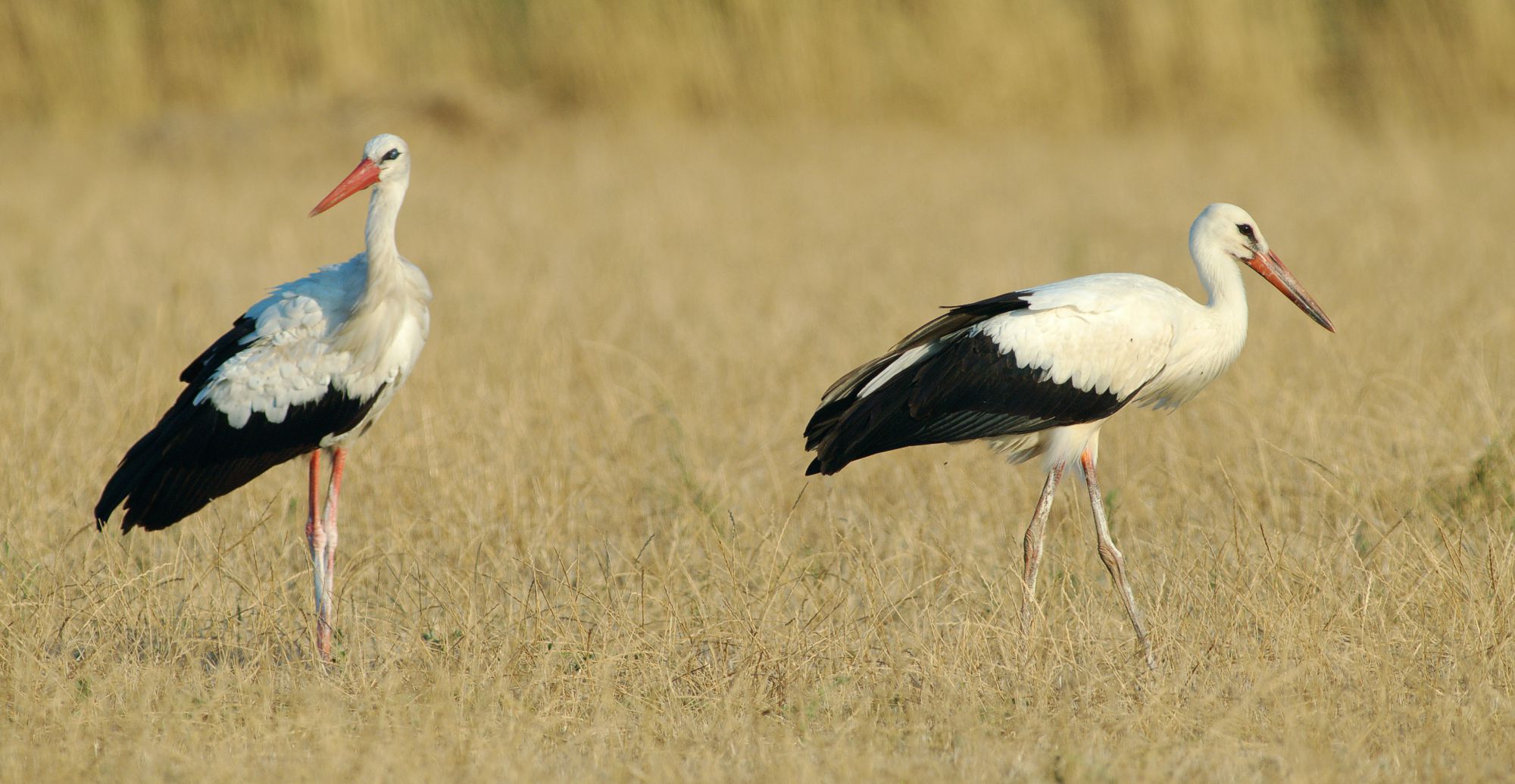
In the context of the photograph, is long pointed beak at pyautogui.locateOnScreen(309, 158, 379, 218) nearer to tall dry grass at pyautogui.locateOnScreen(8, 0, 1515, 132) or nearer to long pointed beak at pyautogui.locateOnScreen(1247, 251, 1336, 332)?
long pointed beak at pyautogui.locateOnScreen(1247, 251, 1336, 332)

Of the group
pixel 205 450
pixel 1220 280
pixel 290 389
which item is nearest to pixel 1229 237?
pixel 1220 280

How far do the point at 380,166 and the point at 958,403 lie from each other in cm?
177

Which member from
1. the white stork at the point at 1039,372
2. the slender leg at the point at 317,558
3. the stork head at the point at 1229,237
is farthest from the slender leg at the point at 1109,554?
the slender leg at the point at 317,558

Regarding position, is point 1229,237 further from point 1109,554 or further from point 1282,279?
point 1109,554

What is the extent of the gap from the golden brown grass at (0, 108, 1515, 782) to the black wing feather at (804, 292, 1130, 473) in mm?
325

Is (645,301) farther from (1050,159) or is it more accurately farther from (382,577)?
(1050,159)

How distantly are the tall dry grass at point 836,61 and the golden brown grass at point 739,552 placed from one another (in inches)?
185

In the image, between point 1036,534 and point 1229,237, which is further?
point 1229,237

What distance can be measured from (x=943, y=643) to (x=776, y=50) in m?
10.4

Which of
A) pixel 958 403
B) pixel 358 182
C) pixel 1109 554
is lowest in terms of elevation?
pixel 1109 554

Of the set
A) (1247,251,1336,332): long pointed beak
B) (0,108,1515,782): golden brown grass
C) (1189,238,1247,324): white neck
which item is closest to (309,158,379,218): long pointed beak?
(0,108,1515,782): golden brown grass

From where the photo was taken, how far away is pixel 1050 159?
40.5ft

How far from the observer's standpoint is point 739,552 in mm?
4348

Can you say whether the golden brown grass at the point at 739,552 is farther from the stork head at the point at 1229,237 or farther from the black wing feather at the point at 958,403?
the stork head at the point at 1229,237
